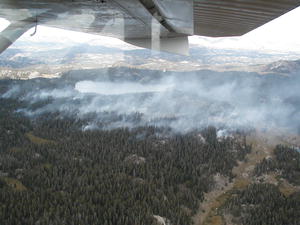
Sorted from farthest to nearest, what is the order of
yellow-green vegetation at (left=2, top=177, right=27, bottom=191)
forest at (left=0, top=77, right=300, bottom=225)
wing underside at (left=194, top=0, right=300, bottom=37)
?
yellow-green vegetation at (left=2, top=177, right=27, bottom=191) < forest at (left=0, top=77, right=300, bottom=225) < wing underside at (left=194, top=0, right=300, bottom=37)

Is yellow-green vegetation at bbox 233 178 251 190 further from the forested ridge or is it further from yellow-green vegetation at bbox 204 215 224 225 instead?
yellow-green vegetation at bbox 204 215 224 225

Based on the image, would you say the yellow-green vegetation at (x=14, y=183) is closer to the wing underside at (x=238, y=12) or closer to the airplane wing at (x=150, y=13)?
the airplane wing at (x=150, y=13)

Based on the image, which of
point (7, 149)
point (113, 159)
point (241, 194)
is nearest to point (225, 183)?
point (241, 194)

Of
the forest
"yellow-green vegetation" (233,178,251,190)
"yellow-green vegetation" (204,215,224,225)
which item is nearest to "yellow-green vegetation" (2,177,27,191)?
the forest

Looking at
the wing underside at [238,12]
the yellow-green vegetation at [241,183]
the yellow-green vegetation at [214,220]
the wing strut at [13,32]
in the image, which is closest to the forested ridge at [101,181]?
the yellow-green vegetation at [241,183]

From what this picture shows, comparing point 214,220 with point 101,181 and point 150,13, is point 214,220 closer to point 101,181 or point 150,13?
point 101,181

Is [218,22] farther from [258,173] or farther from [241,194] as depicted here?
[258,173]
